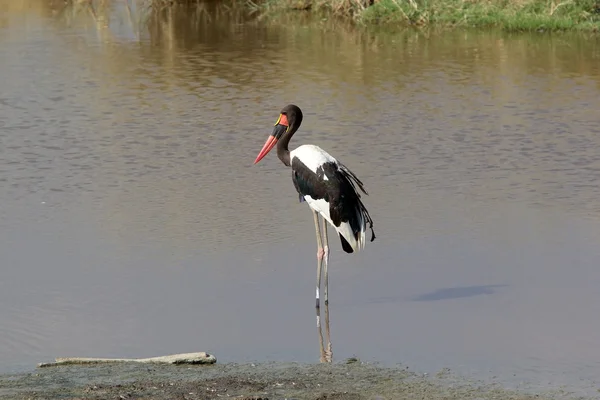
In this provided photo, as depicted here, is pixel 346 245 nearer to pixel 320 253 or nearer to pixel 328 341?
pixel 320 253

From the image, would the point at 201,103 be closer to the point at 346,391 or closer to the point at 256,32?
the point at 256,32

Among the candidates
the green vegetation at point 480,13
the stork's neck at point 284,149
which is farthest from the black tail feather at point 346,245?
the green vegetation at point 480,13

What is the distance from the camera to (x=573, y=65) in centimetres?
1539

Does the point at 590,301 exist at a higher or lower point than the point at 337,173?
lower

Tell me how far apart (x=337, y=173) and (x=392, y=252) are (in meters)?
1.11

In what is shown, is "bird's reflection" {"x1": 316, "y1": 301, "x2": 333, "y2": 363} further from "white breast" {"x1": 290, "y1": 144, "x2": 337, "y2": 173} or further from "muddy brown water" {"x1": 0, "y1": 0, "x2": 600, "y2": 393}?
"white breast" {"x1": 290, "y1": 144, "x2": 337, "y2": 173}

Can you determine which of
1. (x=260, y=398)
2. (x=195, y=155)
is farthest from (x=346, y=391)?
(x=195, y=155)

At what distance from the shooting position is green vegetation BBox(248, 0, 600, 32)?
17891 mm

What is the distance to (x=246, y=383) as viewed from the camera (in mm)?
5621

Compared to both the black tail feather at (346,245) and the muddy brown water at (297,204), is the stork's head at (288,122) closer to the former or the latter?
the muddy brown water at (297,204)

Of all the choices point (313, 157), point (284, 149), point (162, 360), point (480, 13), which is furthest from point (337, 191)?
point (480, 13)

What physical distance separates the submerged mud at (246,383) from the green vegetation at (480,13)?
12.6 meters

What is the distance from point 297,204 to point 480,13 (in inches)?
389

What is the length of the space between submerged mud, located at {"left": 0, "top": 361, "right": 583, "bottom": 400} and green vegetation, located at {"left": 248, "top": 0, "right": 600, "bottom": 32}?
12.6 m
